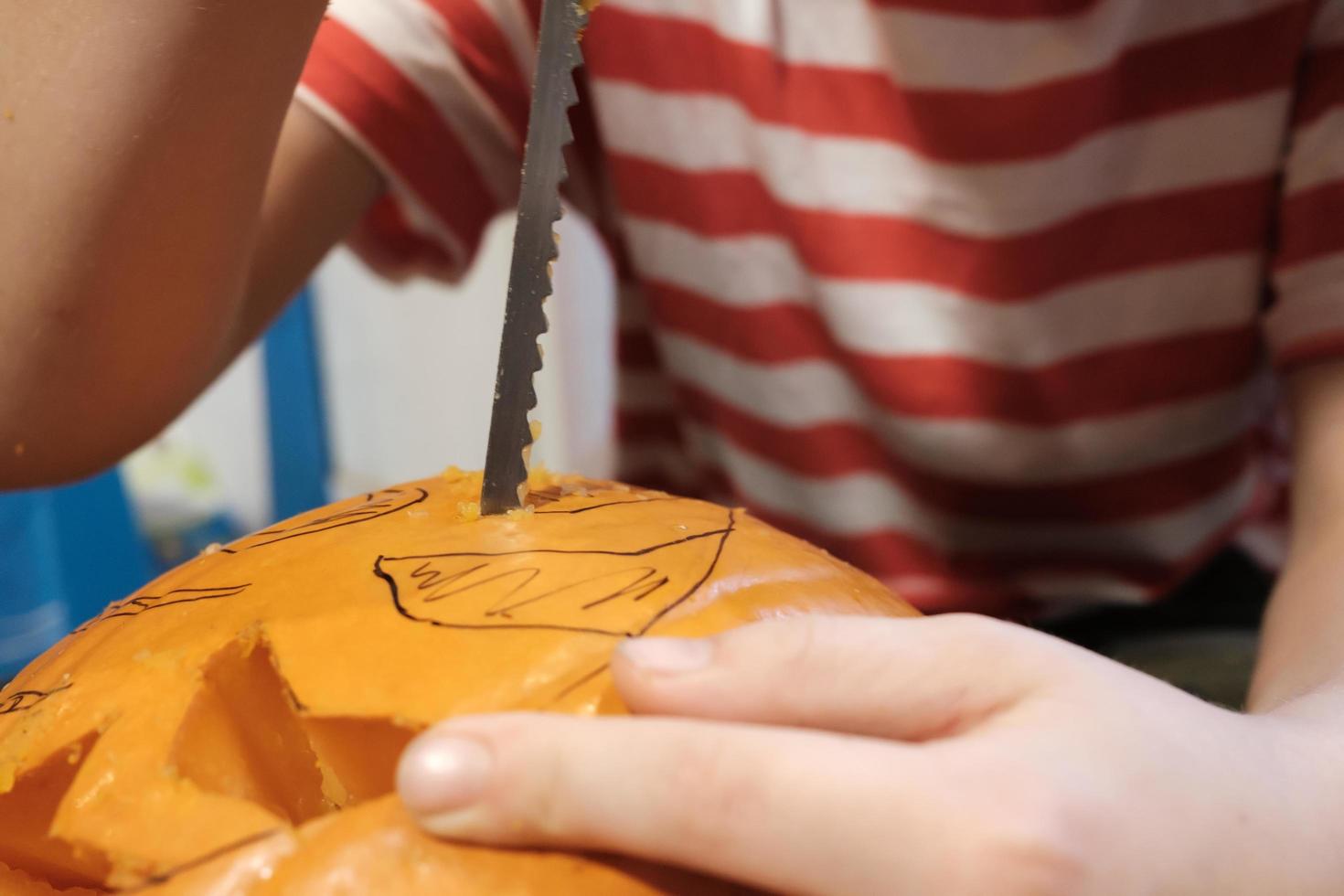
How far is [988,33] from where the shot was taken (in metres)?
0.83

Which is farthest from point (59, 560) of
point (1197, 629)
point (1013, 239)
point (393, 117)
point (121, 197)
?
point (1197, 629)

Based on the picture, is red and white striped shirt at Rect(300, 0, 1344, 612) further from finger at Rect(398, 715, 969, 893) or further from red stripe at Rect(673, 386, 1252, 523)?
finger at Rect(398, 715, 969, 893)

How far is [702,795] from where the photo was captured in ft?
1.05

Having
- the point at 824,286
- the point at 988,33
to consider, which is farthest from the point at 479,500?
the point at 988,33

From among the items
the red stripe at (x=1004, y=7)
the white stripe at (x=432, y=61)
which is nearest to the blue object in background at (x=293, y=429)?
the white stripe at (x=432, y=61)

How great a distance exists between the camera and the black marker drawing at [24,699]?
1.46 ft

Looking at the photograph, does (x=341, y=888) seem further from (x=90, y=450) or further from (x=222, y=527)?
(x=222, y=527)

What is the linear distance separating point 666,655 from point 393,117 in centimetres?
70

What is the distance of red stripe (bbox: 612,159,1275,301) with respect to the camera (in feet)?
2.79

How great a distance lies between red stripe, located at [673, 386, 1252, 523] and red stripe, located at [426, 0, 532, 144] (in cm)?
36

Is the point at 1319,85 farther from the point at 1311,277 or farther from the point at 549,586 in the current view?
the point at 549,586

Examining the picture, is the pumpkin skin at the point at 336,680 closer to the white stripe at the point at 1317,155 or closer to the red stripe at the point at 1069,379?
the red stripe at the point at 1069,379

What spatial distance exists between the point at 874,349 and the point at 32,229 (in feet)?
2.15

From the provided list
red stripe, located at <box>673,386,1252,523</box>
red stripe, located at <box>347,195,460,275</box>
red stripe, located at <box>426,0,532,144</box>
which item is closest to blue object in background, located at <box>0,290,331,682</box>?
red stripe, located at <box>347,195,460,275</box>
